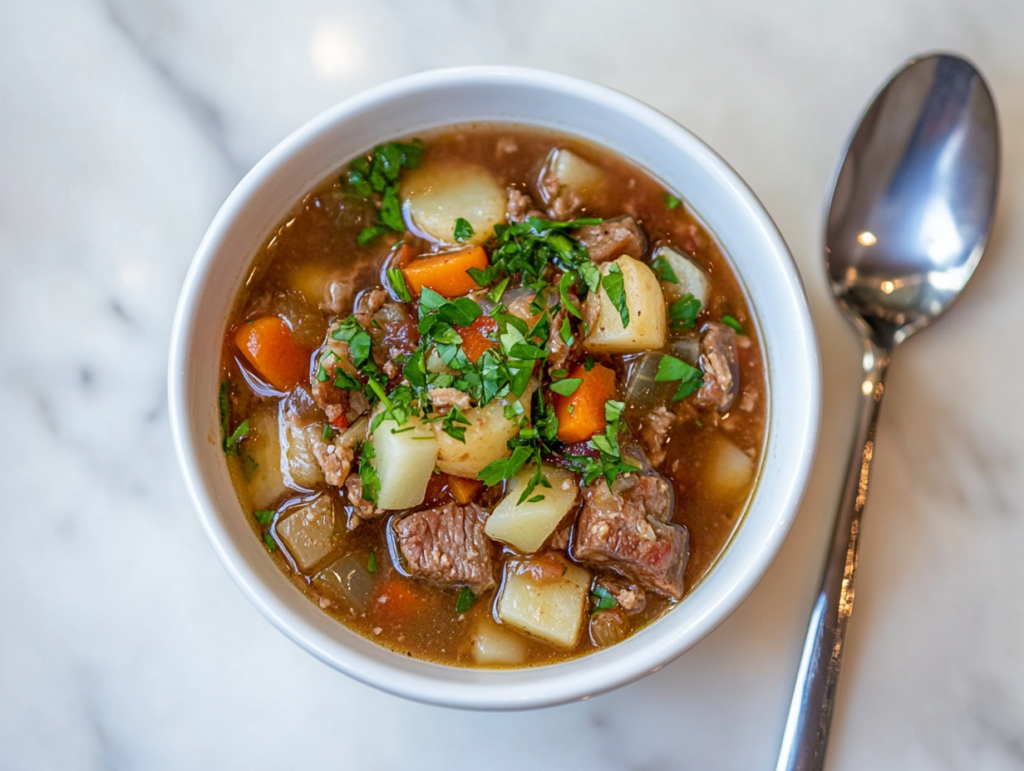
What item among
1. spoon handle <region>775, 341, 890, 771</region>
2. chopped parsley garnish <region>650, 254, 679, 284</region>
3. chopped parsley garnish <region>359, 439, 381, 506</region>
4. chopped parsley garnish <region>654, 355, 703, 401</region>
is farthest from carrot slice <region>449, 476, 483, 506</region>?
spoon handle <region>775, 341, 890, 771</region>

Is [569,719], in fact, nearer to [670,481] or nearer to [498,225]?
[670,481]

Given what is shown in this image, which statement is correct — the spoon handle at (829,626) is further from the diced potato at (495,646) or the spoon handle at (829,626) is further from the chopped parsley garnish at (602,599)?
the diced potato at (495,646)

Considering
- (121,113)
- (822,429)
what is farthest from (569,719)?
(121,113)

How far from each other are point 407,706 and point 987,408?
220 centimetres

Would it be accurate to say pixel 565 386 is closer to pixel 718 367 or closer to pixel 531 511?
pixel 531 511

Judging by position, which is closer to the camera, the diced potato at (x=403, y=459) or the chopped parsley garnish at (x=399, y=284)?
the diced potato at (x=403, y=459)

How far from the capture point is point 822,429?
8.50 ft

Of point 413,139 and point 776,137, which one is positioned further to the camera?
point 776,137

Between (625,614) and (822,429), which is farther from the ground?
(822,429)

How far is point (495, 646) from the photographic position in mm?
2279

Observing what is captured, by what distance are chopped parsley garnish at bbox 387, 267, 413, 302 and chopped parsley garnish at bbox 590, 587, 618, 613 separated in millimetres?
1041

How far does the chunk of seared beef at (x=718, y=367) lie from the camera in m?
2.30

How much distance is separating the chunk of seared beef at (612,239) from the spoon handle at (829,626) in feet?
3.10

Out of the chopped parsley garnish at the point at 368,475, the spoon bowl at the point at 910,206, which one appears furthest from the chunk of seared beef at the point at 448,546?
the spoon bowl at the point at 910,206
